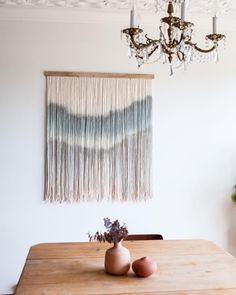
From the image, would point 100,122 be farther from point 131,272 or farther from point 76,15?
point 131,272

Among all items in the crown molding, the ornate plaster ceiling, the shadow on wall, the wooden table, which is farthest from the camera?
the shadow on wall

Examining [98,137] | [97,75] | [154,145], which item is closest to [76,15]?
[97,75]

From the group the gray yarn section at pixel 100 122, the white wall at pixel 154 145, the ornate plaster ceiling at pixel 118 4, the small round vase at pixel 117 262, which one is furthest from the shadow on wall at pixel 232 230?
the small round vase at pixel 117 262

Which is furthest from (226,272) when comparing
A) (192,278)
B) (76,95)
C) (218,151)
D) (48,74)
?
(48,74)

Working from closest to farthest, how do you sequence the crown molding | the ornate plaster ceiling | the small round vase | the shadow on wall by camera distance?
the small round vase → the ornate plaster ceiling → the crown molding → the shadow on wall

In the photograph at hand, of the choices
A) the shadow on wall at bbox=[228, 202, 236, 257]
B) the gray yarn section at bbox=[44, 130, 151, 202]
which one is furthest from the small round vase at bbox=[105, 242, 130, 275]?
the shadow on wall at bbox=[228, 202, 236, 257]

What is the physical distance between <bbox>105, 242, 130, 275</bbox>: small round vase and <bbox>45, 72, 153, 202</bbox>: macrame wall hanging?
159cm

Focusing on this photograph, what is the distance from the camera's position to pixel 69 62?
352cm

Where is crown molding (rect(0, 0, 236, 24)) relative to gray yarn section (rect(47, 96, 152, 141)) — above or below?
above

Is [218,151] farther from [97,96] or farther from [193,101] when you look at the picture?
[97,96]

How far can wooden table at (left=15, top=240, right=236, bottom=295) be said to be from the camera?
174cm

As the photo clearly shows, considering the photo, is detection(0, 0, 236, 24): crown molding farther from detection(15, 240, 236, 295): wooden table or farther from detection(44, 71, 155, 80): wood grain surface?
detection(15, 240, 236, 295): wooden table

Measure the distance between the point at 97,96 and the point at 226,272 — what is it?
2.11m

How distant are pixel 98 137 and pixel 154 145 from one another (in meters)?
0.58
